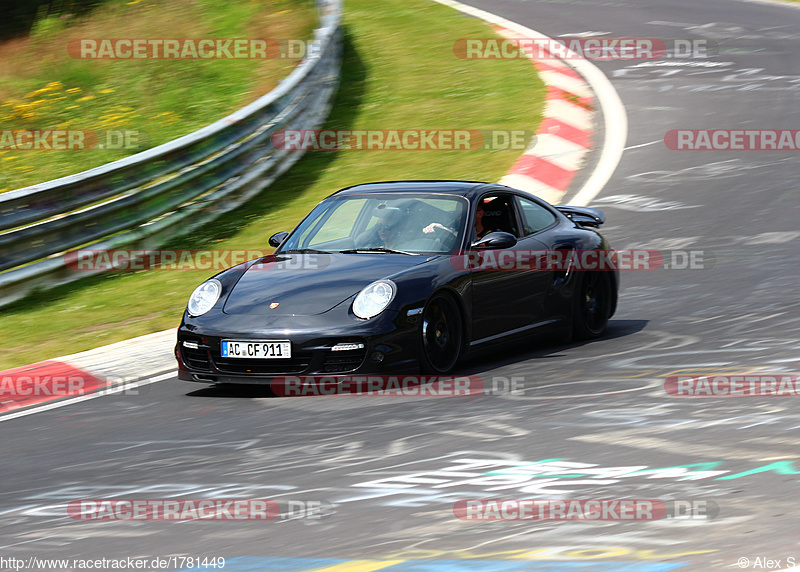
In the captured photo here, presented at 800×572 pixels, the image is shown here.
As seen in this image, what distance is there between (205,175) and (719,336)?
6461mm

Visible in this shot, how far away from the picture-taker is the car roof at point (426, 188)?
28.4ft

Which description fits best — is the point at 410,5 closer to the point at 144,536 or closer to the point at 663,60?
the point at 663,60

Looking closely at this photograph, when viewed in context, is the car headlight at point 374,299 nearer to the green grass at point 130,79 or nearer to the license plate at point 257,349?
the license plate at point 257,349

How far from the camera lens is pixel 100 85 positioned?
16516 millimetres

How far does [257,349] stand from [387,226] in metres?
1.53

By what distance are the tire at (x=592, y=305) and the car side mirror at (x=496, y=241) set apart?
105 cm

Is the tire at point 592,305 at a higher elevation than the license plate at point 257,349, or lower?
lower

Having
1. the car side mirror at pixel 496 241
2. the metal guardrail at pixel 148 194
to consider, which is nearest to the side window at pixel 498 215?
the car side mirror at pixel 496 241

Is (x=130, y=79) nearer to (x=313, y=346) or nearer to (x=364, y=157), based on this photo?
(x=364, y=157)

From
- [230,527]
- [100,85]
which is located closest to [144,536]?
[230,527]

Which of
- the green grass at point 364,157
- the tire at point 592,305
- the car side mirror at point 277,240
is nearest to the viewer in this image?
the car side mirror at point 277,240

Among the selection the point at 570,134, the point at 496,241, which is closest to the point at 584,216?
the point at 496,241

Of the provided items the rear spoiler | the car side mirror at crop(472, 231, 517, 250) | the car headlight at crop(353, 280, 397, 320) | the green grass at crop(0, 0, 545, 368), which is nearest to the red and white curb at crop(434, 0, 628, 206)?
the green grass at crop(0, 0, 545, 368)

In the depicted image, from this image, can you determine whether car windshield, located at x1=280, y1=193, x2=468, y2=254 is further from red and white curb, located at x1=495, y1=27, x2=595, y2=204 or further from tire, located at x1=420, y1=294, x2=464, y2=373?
red and white curb, located at x1=495, y1=27, x2=595, y2=204
